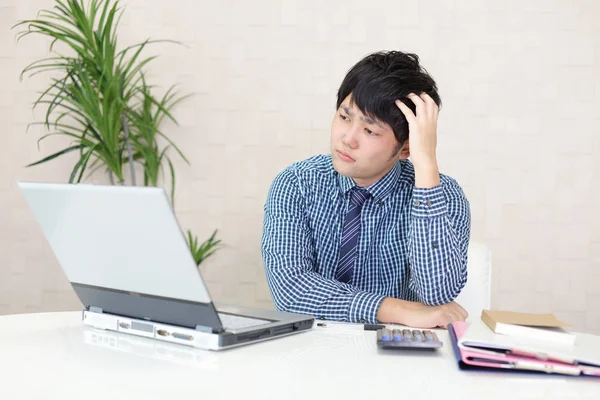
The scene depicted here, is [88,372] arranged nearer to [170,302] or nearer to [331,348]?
[170,302]

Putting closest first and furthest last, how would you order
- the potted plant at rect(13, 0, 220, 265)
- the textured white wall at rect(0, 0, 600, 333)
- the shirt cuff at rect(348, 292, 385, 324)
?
the shirt cuff at rect(348, 292, 385, 324) < the potted plant at rect(13, 0, 220, 265) < the textured white wall at rect(0, 0, 600, 333)

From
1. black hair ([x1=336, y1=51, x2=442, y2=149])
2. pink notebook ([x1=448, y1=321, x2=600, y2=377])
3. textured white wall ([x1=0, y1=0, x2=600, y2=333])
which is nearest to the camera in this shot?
pink notebook ([x1=448, y1=321, x2=600, y2=377])

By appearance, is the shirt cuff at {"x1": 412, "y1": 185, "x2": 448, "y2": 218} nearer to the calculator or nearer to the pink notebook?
the calculator

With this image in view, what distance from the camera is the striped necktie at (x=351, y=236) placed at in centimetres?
192

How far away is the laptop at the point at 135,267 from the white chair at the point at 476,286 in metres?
0.70

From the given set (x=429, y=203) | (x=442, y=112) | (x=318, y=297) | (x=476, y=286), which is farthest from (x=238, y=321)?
(x=442, y=112)

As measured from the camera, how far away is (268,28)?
3.25m

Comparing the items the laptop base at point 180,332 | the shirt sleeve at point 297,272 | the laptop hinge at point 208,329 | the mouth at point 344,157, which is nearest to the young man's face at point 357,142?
the mouth at point 344,157

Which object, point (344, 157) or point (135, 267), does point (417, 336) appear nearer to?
point (135, 267)

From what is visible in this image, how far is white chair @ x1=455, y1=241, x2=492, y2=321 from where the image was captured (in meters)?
1.88

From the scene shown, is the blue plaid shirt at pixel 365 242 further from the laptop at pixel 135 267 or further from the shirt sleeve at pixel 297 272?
the laptop at pixel 135 267

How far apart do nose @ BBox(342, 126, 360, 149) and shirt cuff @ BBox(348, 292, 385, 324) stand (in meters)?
0.41

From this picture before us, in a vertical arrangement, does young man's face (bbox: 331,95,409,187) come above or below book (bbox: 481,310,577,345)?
→ above

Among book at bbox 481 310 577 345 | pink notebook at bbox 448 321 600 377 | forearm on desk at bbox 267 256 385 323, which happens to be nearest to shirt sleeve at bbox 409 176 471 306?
forearm on desk at bbox 267 256 385 323
